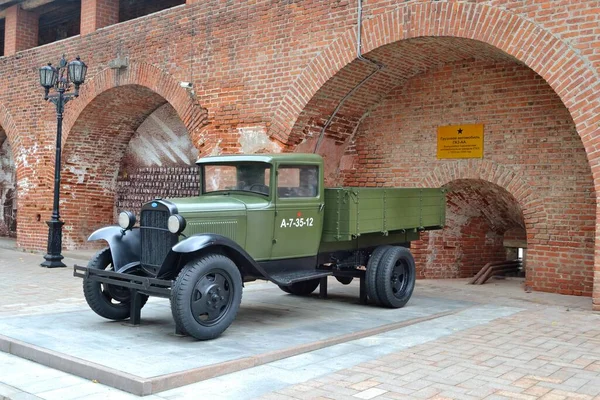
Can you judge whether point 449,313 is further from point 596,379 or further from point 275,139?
point 275,139

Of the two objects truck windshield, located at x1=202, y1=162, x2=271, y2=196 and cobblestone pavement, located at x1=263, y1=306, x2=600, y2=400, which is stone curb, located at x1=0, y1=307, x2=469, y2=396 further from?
truck windshield, located at x1=202, y1=162, x2=271, y2=196

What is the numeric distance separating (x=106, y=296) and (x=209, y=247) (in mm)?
1296

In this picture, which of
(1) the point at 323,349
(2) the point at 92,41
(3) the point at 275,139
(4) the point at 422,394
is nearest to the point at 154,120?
(2) the point at 92,41

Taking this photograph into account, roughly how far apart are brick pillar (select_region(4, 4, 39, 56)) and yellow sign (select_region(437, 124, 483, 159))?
35.5ft

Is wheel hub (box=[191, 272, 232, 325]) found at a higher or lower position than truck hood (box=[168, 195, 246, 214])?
lower

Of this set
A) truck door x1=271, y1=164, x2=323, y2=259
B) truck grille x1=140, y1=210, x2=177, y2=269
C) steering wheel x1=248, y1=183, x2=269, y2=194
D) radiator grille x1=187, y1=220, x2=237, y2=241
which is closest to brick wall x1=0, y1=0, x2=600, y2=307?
truck door x1=271, y1=164, x2=323, y2=259

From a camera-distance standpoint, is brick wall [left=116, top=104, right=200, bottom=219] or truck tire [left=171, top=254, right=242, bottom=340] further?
brick wall [left=116, top=104, right=200, bottom=219]

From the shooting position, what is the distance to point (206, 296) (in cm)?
560

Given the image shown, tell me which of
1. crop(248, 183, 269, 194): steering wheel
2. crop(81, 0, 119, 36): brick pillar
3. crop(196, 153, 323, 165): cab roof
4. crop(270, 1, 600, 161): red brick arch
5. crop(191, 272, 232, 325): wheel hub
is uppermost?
crop(81, 0, 119, 36): brick pillar

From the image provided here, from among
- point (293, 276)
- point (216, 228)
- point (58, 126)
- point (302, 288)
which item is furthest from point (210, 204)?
point (58, 126)

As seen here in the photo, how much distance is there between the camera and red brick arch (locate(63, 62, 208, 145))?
11.3 metres

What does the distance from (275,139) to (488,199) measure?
351 centimetres

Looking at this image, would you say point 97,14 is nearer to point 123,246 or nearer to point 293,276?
point 123,246

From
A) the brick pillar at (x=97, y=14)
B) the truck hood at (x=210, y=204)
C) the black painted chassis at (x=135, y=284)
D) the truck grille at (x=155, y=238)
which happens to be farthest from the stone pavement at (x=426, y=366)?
the brick pillar at (x=97, y=14)
